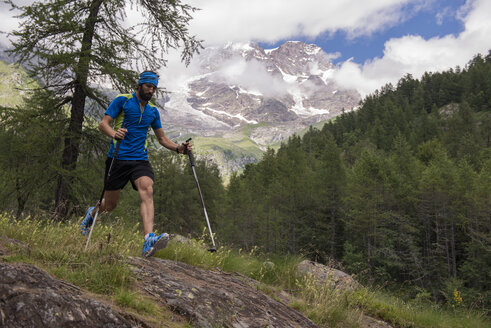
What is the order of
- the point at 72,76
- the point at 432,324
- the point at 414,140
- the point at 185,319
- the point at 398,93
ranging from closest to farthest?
the point at 185,319 < the point at 432,324 < the point at 72,76 < the point at 414,140 < the point at 398,93

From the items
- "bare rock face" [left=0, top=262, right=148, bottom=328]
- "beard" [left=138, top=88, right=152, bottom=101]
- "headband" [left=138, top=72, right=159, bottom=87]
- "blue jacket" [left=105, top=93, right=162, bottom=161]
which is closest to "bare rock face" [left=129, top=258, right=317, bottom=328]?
"bare rock face" [left=0, top=262, right=148, bottom=328]

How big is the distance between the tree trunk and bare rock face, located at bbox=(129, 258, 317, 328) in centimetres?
534

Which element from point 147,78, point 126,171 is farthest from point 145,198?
point 147,78

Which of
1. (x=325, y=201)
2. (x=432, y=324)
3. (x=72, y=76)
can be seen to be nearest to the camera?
(x=432, y=324)

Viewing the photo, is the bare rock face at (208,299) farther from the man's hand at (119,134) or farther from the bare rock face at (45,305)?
the man's hand at (119,134)

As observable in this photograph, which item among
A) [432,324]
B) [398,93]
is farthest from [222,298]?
[398,93]

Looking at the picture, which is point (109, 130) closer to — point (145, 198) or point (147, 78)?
point (147, 78)

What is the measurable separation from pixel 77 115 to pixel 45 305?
25.3 ft

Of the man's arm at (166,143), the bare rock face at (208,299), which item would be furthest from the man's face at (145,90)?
the bare rock face at (208,299)

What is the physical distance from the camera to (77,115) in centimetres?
870

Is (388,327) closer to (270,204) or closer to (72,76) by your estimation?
(72,76)

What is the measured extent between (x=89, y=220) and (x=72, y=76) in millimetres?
5191

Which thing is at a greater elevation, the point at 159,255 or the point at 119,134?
the point at 119,134

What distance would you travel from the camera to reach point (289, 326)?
340cm
